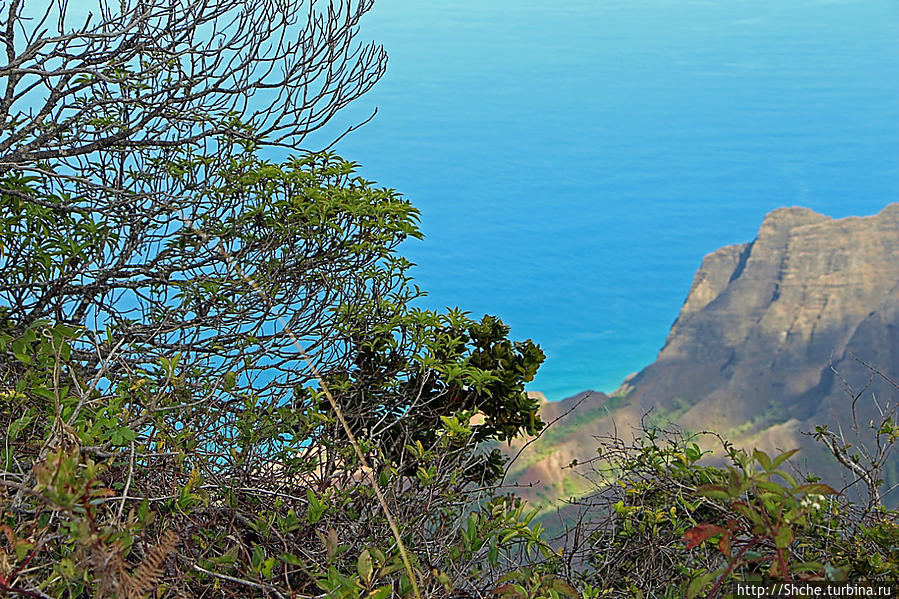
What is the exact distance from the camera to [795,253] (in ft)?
147

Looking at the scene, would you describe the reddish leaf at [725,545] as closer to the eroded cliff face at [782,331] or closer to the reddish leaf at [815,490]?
the reddish leaf at [815,490]

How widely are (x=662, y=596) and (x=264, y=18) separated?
363 centimetres

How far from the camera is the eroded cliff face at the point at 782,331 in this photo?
39.4m

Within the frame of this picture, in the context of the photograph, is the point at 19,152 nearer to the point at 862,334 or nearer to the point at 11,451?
the point at 11,451

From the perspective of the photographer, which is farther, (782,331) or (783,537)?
(782,331)

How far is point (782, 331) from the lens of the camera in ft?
145

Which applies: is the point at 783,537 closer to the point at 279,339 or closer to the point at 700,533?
the point at 700,533

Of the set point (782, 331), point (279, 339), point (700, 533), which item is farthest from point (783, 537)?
point (782, 331)

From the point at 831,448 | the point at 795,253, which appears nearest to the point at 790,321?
the point at 795,253

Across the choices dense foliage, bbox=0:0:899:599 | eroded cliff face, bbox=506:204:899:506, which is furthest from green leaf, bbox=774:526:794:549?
eroded cliff face, bbox=506:204:899:506

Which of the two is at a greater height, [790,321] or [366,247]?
[790,321]

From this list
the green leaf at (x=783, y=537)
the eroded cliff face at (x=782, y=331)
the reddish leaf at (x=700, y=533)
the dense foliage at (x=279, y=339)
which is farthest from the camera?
the eroded cliff face at (x=782, y=331)

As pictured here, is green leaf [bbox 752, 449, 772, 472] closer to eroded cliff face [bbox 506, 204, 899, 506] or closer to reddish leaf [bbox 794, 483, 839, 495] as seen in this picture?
reddish leaf [bbox 794, 483, 839, 495]

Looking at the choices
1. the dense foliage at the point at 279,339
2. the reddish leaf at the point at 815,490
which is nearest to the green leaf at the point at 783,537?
the reddish leaf at the point at 815,490
